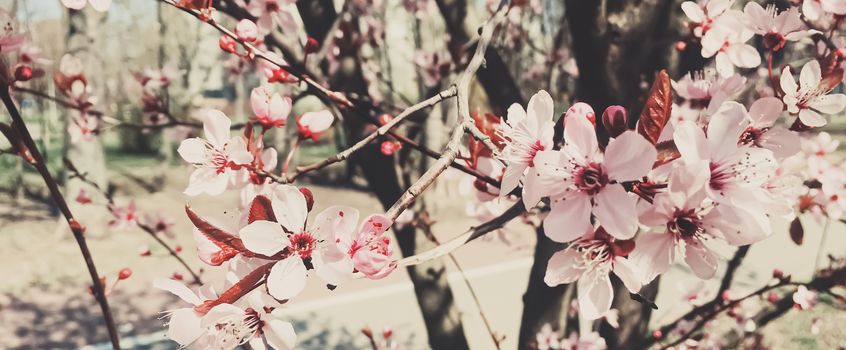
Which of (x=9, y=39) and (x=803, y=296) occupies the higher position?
(x=9, y=39)

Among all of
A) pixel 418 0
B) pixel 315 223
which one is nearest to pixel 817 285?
pixel 315 223

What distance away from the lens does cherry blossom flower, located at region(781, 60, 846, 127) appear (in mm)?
1145

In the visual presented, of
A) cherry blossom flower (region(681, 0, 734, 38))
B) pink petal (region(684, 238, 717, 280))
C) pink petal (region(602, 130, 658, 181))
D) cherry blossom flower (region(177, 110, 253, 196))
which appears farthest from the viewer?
cherry blossom flower (region(681, 0, 734, 38))

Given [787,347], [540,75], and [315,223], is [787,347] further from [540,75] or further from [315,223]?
[315,223]

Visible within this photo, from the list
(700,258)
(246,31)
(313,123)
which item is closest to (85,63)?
(246,31)

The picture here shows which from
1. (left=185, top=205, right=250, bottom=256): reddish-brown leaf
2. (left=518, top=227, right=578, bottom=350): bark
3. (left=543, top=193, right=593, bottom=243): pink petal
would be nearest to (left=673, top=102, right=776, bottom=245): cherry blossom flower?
(left=543, top=193, right=593, bottom=243): pink petal

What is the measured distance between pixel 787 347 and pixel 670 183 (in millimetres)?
4766

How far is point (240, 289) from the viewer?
792 mm

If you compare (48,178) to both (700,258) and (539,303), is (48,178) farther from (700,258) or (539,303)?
(539,303)

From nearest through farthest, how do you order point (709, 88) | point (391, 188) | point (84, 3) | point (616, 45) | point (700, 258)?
point (700, 258) → point (84, 3) → point (709, 88) → point (616, 45) → point (391, 188)

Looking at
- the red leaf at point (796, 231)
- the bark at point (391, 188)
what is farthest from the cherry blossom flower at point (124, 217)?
the red leaf at point (796, 231)

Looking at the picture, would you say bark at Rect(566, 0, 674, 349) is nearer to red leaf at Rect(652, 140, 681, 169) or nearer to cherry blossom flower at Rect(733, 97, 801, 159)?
cherry blossom flower at Rect(733, 97, 801, 159)

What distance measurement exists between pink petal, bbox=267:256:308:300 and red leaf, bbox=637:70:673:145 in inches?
20.9

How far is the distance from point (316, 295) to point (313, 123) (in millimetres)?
4728
